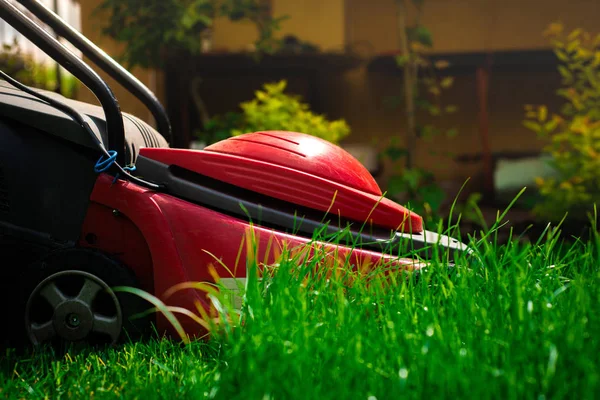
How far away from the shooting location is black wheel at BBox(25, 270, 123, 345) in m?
1.96

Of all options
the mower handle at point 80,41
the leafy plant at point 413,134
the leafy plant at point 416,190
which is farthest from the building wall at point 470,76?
the mower handle at point 80,41

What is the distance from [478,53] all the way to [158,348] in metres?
4.34

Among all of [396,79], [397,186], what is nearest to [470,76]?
[396,79]

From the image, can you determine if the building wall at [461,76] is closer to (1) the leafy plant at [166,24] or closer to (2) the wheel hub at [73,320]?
(1) the leafy plant at [166,24]

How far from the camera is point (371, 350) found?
1495 millimetres

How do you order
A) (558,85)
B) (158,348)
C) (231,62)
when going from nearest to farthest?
(158,348) < (231,62) < (558,85)

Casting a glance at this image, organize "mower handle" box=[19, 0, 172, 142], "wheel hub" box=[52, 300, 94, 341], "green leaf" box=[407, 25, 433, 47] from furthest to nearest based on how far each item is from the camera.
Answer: "green leaf" box=[407, 25, 433, 47]
"mower handle" box=[19, 0, 172, 142]
"wheel hub" box=[52, 300, 94, 341]

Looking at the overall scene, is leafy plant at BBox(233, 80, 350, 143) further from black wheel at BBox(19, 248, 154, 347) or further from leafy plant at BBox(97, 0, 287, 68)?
black wheel at BBox(19, 248, 154, 347)

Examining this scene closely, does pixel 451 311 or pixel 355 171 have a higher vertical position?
pixel 355 171

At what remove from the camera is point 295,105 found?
441 cm

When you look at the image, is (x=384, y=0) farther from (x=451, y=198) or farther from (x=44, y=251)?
(x=44, y=251)

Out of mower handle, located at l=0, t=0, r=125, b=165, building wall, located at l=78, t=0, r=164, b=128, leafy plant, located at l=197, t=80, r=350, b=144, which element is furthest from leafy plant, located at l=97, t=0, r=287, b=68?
mower handle, located at l=0, t=0, r=125, b=165

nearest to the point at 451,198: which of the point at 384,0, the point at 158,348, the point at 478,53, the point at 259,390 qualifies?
the point at 478,53

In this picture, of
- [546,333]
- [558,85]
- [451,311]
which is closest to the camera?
[546,333]
